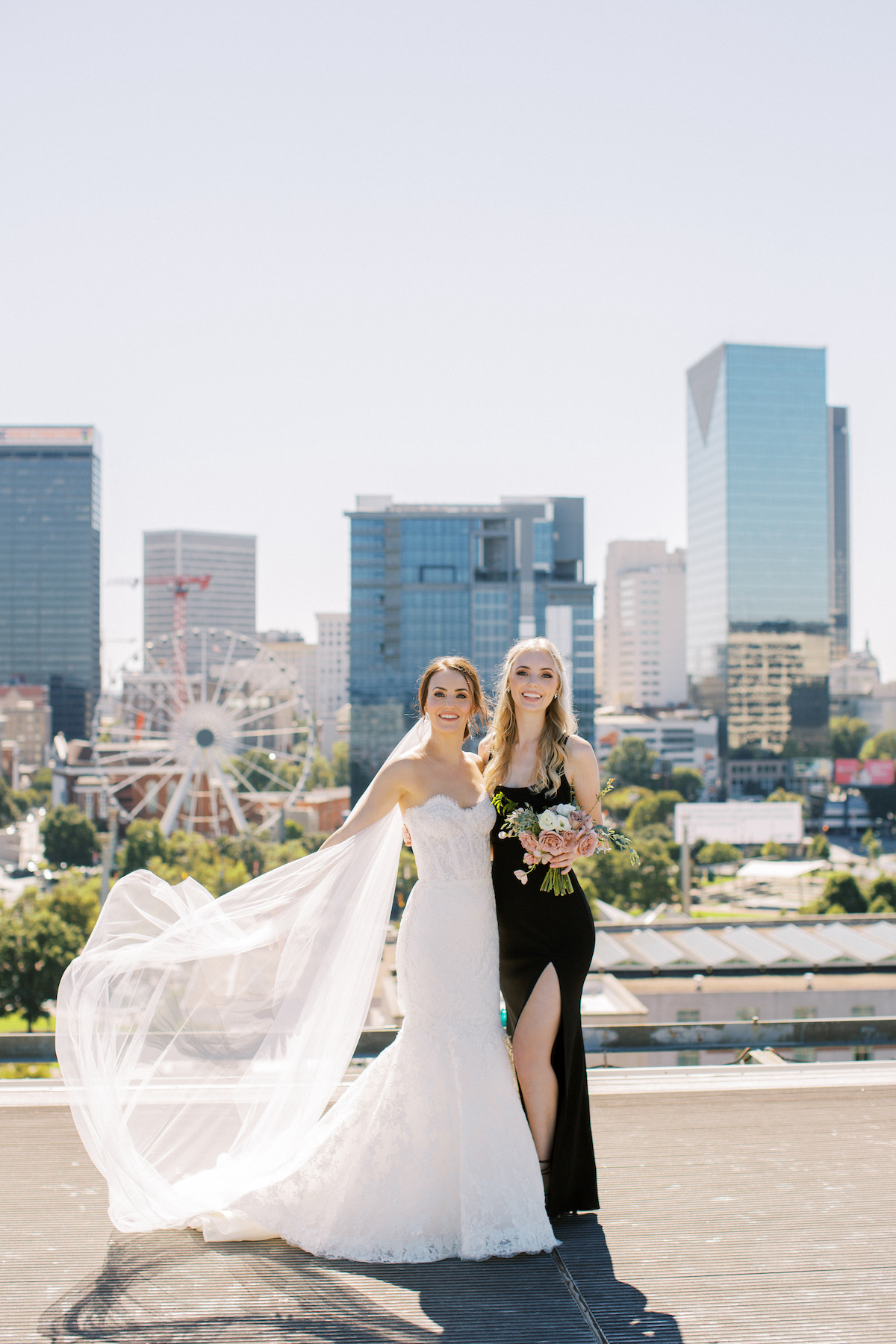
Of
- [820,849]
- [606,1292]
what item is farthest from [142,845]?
[606,1292]

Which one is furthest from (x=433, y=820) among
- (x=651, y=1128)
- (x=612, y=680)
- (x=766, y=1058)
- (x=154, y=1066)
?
(x=612, y=680)

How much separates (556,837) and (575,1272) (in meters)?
1.40

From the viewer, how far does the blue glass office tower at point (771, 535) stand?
91.7m

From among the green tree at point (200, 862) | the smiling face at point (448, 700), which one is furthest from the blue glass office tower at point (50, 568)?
the smiling face at point (448, 700)

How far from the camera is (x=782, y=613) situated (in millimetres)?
93125

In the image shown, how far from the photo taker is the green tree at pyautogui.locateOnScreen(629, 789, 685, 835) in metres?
60.2

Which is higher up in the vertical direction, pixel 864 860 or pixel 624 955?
pixel 624 955

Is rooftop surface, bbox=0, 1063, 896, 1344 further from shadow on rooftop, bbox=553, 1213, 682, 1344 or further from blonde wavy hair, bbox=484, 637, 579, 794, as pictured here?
blonde wavy hair, bbox=484, 637, 579, 794

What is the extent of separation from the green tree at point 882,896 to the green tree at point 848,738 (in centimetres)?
6426

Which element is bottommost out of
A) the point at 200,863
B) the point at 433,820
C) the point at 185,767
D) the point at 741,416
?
the point at 200,863

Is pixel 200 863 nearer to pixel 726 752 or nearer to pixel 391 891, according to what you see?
pixel 391 891

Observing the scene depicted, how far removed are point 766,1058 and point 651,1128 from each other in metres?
1.69

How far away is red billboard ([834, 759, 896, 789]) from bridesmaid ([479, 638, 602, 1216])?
78950mm

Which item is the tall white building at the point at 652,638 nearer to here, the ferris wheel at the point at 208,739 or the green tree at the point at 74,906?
the ferris wheel at the point at 208,739
